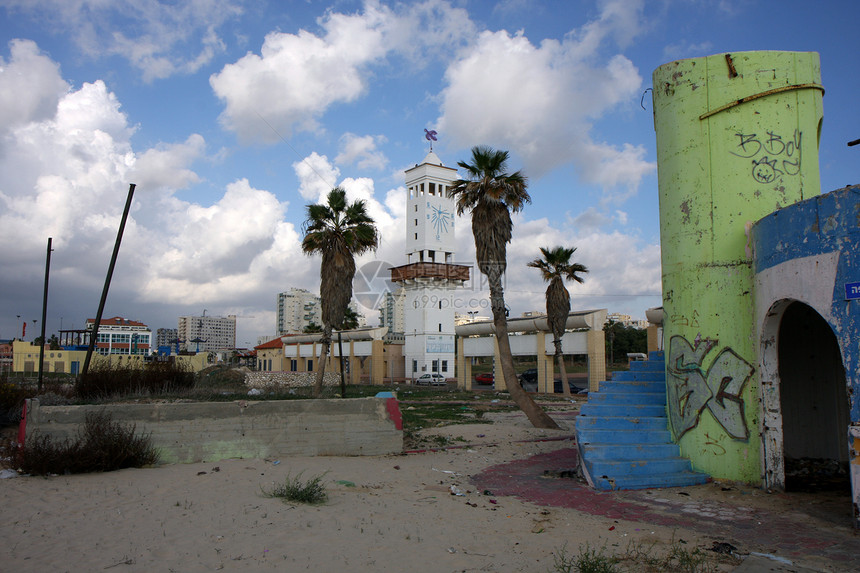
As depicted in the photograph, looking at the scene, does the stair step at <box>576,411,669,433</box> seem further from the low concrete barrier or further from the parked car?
the parked car

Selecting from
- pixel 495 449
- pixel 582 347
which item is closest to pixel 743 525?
pixel 495 449

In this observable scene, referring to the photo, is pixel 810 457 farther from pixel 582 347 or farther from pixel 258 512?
pixel 582 347

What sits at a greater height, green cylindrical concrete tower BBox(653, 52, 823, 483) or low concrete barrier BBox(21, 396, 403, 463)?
green cylindrical concrete tower BBox(653, 52, 823, 483)

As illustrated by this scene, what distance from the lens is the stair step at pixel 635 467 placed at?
9375mm

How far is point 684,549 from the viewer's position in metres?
6.14

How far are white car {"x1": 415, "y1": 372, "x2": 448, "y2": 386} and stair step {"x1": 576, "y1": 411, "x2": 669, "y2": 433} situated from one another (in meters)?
41.6

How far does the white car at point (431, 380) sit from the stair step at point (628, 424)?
41619 millimetres

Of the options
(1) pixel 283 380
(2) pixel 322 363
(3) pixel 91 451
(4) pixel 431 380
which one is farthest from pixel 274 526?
(4) pixel 431 380

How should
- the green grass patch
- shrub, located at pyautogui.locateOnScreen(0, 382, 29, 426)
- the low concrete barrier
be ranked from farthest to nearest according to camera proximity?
shrub, located at pyautogui.locateOnScreen(0, 382, 29, 426) → the low concrete barrier → the green grass patch

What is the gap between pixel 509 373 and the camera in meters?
17.8

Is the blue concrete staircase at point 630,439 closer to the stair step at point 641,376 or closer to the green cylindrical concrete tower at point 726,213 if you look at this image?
the stair step at point 641,376

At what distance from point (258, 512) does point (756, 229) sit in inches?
331

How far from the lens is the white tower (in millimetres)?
59625

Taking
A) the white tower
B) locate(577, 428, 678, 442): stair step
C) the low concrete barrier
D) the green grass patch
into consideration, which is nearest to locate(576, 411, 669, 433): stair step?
locate(577, 428, 678, 442): stair step
